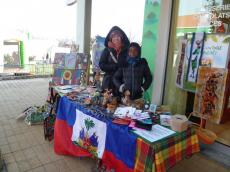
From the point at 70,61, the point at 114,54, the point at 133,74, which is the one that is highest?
the point at 114,54

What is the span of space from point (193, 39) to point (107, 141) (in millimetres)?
1983

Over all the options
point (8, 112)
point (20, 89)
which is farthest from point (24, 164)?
point (20, 89)

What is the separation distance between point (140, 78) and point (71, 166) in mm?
1271

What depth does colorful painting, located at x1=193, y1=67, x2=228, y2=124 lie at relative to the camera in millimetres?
2412

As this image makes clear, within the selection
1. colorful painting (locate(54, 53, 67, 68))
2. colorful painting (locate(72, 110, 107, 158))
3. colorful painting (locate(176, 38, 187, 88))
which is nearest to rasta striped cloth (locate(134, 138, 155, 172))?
colorful painting (locate(72, 110, 107, 158))

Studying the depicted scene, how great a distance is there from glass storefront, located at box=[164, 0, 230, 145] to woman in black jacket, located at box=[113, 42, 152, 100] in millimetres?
895

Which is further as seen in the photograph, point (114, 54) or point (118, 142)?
point (114, 54)

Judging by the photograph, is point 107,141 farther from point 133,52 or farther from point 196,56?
point 196,56

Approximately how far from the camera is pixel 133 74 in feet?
7.86

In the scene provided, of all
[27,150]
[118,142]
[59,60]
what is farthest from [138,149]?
[59,60]

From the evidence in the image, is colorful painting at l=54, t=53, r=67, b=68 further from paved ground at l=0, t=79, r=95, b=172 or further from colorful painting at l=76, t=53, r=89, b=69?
paved ground at l=0, t=79, r=95, b=172

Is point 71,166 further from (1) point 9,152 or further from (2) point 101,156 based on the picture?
(1) point 9,152

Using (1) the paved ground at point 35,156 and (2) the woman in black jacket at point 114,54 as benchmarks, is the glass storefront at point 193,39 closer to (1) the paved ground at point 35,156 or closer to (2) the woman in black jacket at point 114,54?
(1) the paved ground at point 35,156

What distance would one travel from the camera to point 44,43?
15.6 m
